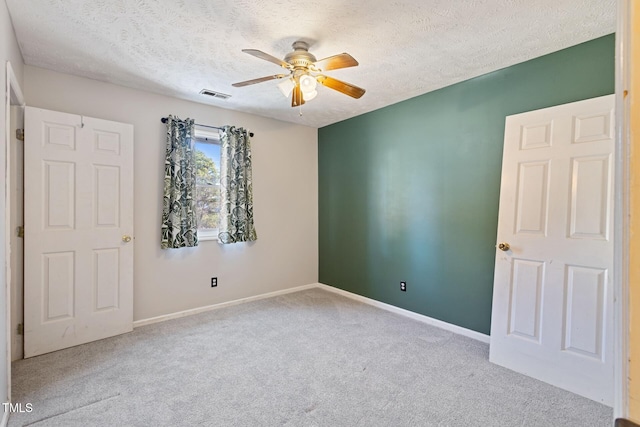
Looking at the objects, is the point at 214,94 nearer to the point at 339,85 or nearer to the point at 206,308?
the point at 339,85

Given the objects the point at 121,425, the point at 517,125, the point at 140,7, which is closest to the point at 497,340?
the point at 517,125

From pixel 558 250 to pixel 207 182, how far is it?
142 inches

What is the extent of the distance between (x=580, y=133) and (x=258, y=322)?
333 cm

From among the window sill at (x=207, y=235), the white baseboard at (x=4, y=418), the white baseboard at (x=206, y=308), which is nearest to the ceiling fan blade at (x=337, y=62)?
the window sill at (x=207, y=235)

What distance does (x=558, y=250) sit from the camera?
90.0 inches

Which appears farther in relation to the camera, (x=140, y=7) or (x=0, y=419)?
(x=140, y=7)

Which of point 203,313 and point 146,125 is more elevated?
point 146,125

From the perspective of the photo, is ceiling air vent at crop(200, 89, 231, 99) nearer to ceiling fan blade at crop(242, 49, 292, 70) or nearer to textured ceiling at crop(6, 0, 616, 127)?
textured ceiling at crop(6, 0, 616, 127)

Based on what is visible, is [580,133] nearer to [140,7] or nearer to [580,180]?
[580,180]

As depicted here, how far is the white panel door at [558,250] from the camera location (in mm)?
2100

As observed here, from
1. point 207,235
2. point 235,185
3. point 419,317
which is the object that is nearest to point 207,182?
point 235,185

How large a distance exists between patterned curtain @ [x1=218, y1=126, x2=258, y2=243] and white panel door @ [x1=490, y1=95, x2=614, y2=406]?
2831mm

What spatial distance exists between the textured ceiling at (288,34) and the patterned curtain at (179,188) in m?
0.57

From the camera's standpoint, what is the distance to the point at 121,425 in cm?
183
